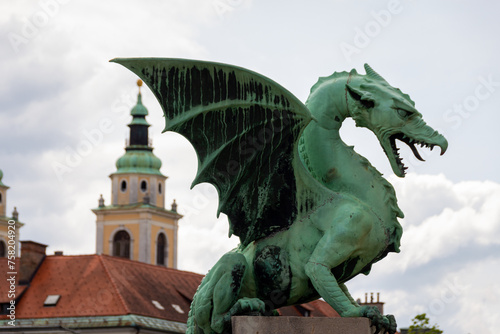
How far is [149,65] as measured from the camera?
38.7 ft

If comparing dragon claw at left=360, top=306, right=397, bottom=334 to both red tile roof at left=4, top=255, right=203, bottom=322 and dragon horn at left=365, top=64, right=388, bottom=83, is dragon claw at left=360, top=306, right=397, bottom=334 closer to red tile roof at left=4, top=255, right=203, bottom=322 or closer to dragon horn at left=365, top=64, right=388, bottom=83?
dragon horn at left=365, top=64, right=388, bottom=83

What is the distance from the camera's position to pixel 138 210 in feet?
454

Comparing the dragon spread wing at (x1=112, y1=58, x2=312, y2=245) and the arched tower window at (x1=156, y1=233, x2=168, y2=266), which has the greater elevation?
the arched tower window at (x1=156, y1=233, x2=168, y2=266)

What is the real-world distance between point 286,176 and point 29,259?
5815cm

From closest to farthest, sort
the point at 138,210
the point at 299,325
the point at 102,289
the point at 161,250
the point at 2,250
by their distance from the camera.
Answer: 1. the point at 299,325
2. the point at 102,289
3. the point at 2,250
4. the point at 161,250
5. the point at 138,210

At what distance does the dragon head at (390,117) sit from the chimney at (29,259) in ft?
188

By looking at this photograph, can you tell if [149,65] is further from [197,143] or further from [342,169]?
[342,169]

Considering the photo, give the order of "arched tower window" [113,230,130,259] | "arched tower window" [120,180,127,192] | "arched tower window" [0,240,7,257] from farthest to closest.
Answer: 1. "arched tower window" [120,180,127,192]
2. "arched tower window" [113,230,130,259]
3. "arched tower window" [0,240,7,257]

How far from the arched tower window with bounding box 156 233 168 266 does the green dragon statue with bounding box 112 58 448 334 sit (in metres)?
125

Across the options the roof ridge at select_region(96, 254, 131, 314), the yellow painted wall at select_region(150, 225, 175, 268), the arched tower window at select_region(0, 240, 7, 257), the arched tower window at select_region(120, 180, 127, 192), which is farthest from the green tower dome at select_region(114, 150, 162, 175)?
the roof ridge at select_region(96, 254, 131, 314)

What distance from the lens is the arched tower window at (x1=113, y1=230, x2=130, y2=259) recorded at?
137500mm

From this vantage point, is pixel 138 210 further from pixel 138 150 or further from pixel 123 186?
pixel 138 150

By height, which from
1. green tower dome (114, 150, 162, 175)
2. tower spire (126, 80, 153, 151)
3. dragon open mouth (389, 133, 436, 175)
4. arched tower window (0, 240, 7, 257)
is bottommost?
dragon open mouth (389, 133, 436, 175)

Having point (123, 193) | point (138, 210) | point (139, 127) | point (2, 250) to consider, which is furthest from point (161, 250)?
point (2, 250)
